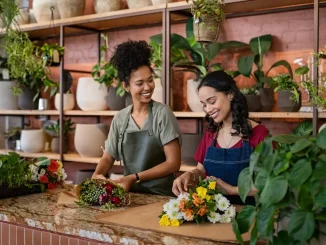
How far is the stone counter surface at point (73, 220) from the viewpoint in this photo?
6.08 feet

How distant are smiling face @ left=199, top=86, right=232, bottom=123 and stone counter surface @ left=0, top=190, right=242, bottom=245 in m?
0.49

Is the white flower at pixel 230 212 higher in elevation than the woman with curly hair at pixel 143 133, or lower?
lower

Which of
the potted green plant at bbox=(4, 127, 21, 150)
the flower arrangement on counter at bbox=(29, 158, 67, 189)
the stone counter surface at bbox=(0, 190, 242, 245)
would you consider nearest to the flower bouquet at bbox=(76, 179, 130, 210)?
the stone counter surface at bbox=(0, 190, 242, 245)

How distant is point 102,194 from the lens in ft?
8.00

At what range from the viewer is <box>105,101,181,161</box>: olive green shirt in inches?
119

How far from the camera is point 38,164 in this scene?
2.94m

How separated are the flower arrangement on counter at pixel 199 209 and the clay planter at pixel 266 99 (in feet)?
6.57

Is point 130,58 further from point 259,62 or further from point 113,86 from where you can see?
point 113,86

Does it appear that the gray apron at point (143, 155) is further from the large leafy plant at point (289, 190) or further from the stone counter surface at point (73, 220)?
the large leafy plant at point (289, 190)

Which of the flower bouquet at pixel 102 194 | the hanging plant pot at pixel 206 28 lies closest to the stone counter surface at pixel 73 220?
the flower bouquet at pixel 102 194

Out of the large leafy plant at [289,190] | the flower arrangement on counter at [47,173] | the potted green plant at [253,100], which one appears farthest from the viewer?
the potted green plant at [253,100]

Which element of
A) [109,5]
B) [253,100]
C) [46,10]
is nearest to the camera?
[253,100]

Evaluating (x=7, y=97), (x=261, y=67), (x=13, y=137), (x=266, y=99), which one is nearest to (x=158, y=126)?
(x=266, y=99)

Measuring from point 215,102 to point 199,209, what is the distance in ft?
2.68
